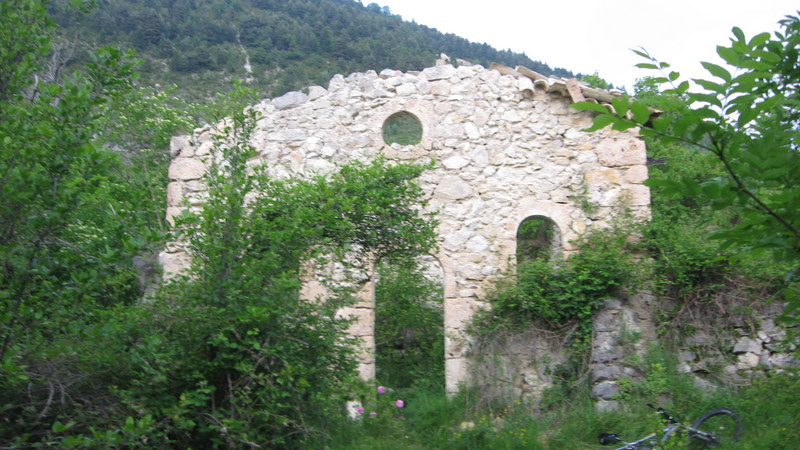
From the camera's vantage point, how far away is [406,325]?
10.5 meters

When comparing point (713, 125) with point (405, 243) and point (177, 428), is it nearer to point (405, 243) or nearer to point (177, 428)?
point (177, 428)

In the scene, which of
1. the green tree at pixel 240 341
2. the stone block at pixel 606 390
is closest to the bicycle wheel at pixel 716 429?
the stone block at pixel 606 390

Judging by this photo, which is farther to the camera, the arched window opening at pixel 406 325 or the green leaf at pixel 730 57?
the arched window opening at pixel 406 325

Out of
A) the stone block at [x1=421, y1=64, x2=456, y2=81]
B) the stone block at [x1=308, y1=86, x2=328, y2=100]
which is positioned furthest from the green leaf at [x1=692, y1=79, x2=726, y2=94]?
the stone block at [x1=308, y1=86, x2=328, y2=100]

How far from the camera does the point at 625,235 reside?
8.24 m

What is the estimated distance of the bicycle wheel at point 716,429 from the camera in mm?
6406

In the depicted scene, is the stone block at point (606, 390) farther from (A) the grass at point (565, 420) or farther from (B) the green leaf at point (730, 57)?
(B) the green leaf at point (730, 57)

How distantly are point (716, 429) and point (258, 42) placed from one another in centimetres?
1901

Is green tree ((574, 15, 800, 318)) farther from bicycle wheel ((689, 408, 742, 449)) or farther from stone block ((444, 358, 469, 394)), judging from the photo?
stone block ((444, 358, 469, 394))

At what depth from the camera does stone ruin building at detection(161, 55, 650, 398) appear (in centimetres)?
846

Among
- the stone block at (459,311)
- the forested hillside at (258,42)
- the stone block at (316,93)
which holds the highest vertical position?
the forested hillside at (258,42)

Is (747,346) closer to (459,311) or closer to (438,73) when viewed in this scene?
(459,311)

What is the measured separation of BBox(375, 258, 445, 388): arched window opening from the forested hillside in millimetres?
8565

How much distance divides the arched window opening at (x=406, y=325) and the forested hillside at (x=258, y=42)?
8565 mm
